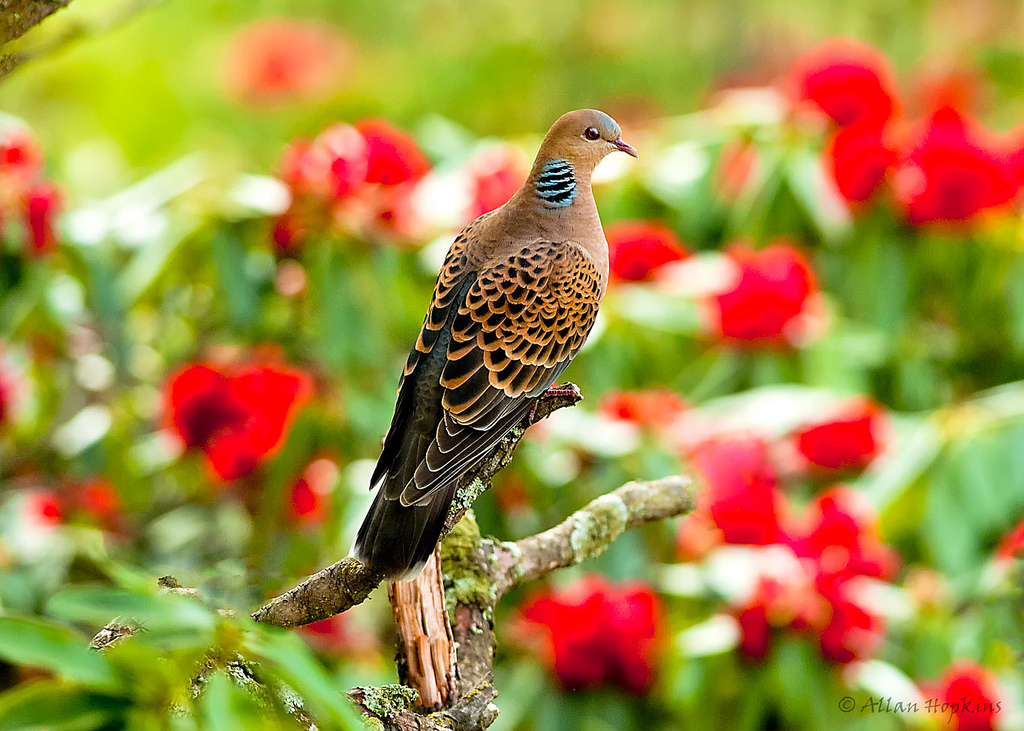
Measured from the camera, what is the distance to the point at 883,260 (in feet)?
8.82

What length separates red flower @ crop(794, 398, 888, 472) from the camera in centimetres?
218

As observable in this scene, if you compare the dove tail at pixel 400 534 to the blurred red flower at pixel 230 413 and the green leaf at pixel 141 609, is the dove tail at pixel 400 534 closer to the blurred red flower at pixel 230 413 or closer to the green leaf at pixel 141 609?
the green leaf at pixel 141 609

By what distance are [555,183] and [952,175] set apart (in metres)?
1.51

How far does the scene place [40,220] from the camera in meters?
2.14

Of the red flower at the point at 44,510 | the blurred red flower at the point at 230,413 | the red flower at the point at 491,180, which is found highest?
the red flower at the point at 491,180

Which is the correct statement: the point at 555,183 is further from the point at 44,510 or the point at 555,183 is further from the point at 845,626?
the point at 44,510

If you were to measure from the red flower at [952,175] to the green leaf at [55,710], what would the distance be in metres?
2.40

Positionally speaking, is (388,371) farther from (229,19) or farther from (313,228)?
(229,19)

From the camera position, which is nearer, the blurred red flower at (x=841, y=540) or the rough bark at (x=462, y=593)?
the rough bark at (x=462, y=593)

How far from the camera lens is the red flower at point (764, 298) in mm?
2309

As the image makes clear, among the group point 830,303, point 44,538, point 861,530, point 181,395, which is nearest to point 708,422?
point 861,530

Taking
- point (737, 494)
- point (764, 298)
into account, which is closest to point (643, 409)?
point (737, 494)

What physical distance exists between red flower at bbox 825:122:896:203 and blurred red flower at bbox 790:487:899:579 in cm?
92

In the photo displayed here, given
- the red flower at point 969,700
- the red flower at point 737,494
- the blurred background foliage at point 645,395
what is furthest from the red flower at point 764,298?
the red flower at point 969,700
